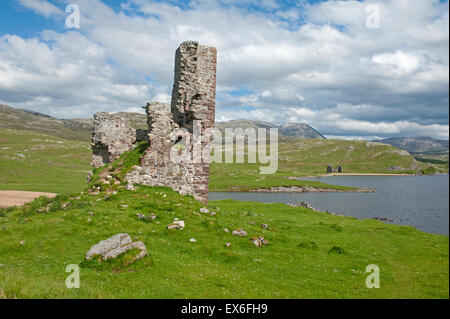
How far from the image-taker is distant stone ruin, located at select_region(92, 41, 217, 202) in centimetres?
2139

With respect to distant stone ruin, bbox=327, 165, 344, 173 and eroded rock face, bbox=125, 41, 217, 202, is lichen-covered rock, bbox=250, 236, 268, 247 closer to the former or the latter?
eroded rock face, bbox=125, 41, 217, 202

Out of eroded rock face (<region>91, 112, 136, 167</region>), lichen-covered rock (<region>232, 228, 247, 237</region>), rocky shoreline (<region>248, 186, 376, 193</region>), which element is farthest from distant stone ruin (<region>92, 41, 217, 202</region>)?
rocky shoreline (<region>248, 186, 376, 193</region>)

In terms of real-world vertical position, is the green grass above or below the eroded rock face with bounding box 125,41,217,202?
below

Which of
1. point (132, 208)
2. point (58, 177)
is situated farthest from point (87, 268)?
point (58, 177)

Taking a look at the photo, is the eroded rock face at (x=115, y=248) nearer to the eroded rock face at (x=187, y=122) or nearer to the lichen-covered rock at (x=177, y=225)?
→ the lichen-covered rock at (x=177, y=225)

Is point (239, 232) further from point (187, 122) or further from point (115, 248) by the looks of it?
point (187, 122)

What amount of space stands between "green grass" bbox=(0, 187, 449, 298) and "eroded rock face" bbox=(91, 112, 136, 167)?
6.01 metres

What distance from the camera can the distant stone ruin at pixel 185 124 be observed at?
2139 centimetres

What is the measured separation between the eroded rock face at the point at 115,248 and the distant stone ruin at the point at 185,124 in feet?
30.6

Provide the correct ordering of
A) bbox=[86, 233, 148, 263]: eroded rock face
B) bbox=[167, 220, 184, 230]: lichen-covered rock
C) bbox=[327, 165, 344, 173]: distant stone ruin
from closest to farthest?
bbox=[86, 233, 148, 263]: eroded rock face < bbox=[167, 220, 184, 230]: lichen-covered rock < bbox=[327, 165, 344, 173]: distant stone ruin

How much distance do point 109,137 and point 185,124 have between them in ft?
21.5
